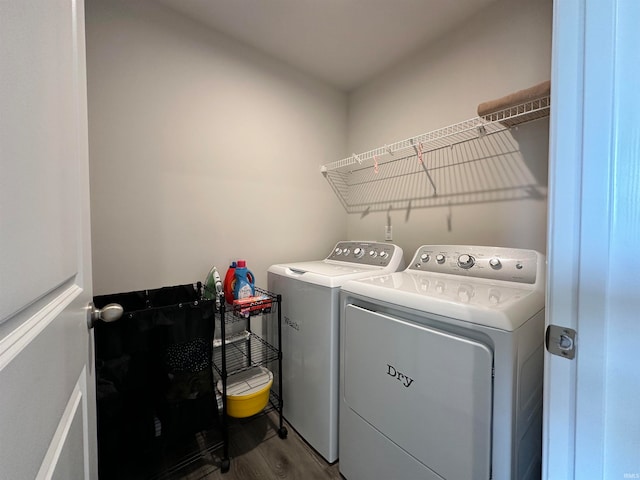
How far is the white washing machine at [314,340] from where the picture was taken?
1.34 m

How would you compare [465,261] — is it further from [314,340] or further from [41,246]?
[41,246]

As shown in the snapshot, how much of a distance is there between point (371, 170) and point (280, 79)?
40.0 inches

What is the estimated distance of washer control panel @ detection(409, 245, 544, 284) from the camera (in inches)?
45.5

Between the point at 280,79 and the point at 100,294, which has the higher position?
the point at 280,79

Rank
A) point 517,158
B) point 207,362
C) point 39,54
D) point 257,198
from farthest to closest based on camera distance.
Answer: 1. point 257,198
2. point 517,158
3. point 207,362
4. point 39,54

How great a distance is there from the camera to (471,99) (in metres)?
1.58

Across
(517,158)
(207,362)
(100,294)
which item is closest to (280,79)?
(517,158)

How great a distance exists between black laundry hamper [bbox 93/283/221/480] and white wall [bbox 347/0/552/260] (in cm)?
151

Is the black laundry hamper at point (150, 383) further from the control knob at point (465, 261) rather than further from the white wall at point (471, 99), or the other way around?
the white wall at point (471, 99)

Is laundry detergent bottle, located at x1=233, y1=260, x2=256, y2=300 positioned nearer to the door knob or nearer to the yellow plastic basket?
the yellow plastic basket

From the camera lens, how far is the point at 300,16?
5.10ft

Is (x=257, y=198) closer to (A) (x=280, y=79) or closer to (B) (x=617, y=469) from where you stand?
(A) (x=280, y=79)

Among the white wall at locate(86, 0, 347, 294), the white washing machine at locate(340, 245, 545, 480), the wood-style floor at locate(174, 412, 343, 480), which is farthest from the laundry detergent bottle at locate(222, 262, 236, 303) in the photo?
the wood-style floor at locate(174, 412, 343, 480)

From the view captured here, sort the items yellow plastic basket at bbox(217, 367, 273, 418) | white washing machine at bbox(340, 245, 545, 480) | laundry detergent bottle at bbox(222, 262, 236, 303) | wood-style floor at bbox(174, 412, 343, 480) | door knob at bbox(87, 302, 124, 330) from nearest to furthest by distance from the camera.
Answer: door knob at bbox(87, 302, 124, 330), white washing machine at bbox(340, 245, 545, 480), wood-style floor at bbox(174, 412, 343, 480), yellow plastic basket at bbox(217, 367, 273, 418), laundry detergent bottle at bbox(222, 262, 236, 303)
